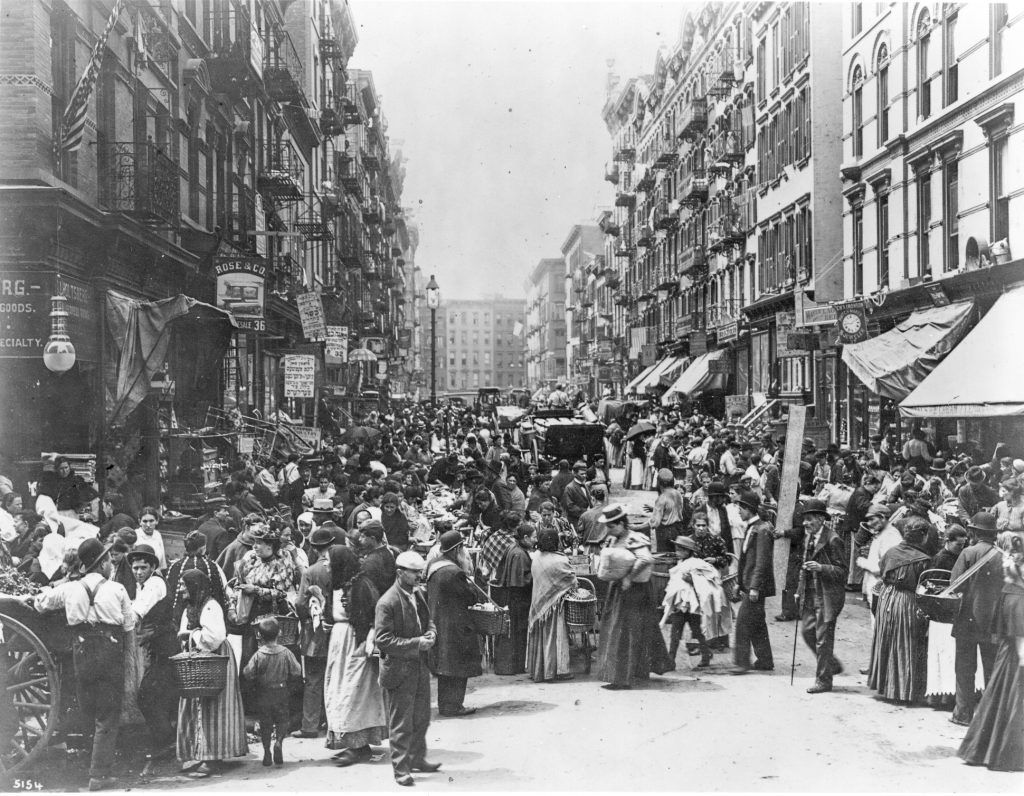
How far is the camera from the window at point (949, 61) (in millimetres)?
21422

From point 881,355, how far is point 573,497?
874 centimetres

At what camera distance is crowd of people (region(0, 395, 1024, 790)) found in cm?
736

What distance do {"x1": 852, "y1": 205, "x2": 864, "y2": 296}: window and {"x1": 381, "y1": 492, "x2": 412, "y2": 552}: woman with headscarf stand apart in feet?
64.5

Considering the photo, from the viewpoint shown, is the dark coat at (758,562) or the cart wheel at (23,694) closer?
the cart wheel at (23,694)

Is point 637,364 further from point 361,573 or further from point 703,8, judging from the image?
point 361,573

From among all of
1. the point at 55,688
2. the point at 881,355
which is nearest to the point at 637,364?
the point at 881,355

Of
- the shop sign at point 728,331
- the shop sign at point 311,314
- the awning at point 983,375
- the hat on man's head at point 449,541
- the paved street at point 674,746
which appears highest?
the shop sign at point 728,331

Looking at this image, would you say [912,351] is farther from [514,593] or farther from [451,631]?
[451,631]

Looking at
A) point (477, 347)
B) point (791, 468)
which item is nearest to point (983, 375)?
point (791, 468)

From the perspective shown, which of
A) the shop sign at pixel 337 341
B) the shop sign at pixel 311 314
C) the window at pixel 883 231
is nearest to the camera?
the shop sign at pixel 311 314

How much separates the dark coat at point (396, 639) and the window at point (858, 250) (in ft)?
76.3

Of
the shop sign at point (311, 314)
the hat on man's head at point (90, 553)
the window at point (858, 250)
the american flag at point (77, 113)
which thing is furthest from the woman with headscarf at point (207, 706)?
the window at point (858, 250)

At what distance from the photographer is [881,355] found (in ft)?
68.7

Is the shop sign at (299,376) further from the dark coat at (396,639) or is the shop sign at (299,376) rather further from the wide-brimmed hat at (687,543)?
the dark coat at (396,639)
